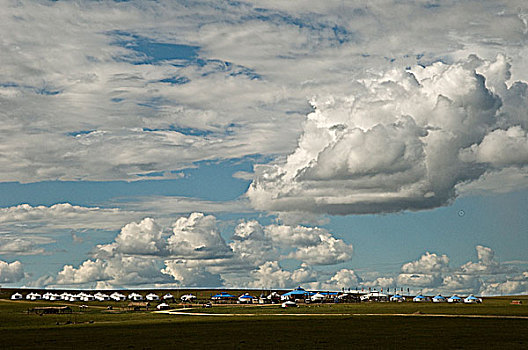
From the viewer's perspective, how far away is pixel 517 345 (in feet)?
202

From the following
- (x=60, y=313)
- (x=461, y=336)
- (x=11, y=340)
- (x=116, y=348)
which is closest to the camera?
(x=116, y=348)

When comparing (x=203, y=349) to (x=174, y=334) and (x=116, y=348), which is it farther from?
(x=174, y=334)

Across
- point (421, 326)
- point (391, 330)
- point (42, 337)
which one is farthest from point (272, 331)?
point (42, 337)

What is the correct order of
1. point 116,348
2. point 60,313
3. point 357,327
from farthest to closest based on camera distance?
point 60,313 → point 357,327 → point 116,348

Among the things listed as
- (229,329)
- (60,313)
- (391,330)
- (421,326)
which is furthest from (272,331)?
(60,313)

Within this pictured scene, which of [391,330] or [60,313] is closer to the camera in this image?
[391,330]

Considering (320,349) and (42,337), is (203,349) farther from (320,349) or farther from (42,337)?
(42,337)

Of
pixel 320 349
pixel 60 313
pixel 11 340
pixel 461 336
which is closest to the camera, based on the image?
pixel 320 349

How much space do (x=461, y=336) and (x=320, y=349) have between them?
819 inches

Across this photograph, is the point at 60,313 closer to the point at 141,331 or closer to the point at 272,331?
the point at 141,331

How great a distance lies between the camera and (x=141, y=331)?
3583 inches

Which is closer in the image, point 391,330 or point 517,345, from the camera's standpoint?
point 517,345

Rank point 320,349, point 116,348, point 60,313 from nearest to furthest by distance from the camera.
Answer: point 320,349, point 116,348, point 60,313

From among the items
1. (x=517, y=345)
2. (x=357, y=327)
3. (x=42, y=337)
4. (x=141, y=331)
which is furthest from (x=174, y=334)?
(x=517, y=345)
